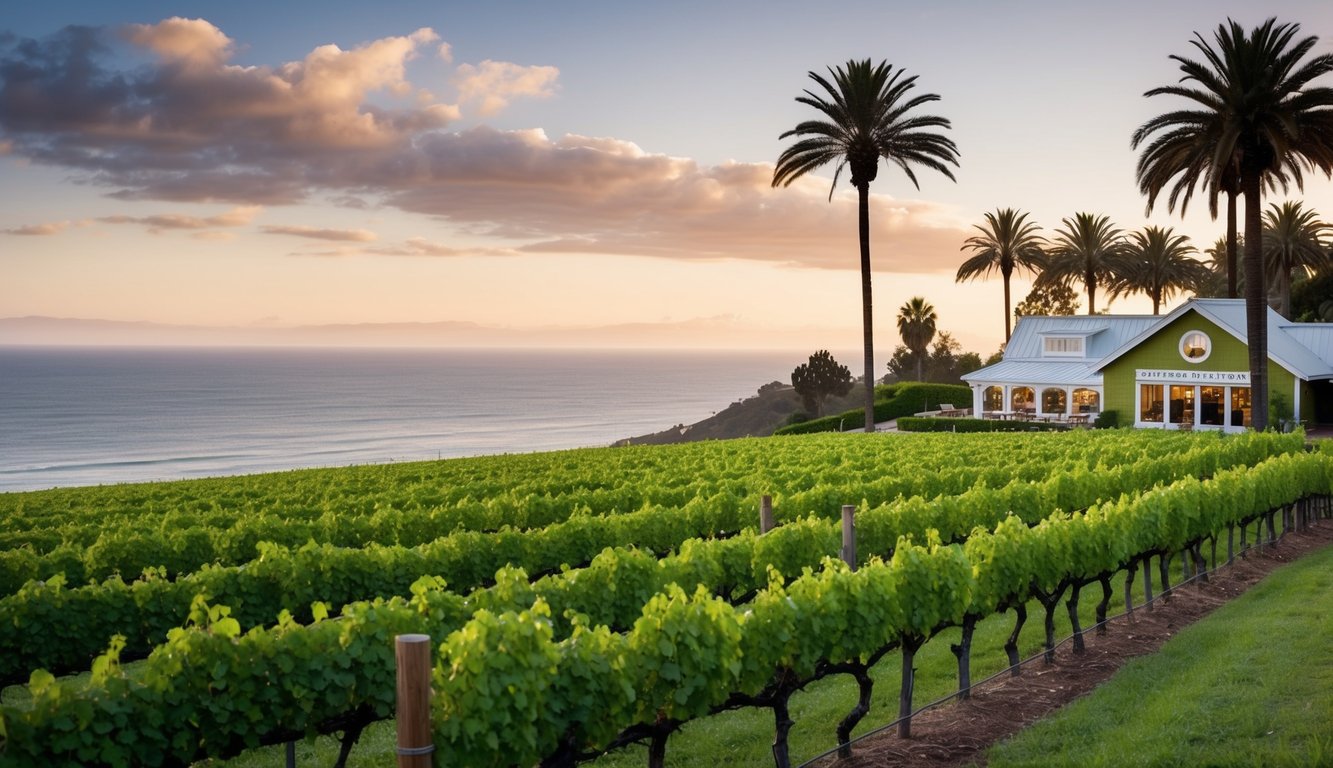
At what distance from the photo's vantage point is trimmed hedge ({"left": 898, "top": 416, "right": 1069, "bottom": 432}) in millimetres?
51812

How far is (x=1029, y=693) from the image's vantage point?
11.6 meters

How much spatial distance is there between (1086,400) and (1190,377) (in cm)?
759

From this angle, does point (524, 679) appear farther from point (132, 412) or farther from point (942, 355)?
point (132, 412)

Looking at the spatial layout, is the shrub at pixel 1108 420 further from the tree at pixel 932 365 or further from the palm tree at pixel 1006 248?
the tree at pixel 932 365

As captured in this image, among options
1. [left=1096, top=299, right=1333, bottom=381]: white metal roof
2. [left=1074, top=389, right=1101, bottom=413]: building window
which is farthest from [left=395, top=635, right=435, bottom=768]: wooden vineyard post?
[left=1074, top=389, right=1101, bottom=413]: building window

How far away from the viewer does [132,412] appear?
500 ft

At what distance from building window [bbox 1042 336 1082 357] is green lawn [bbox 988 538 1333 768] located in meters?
47.6

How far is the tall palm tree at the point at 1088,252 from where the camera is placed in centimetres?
7231

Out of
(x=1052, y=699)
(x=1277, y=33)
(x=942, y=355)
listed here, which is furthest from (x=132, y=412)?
(x=1052, y=699)

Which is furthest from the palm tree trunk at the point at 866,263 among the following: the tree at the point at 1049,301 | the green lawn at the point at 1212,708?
the tree at the point at 1049,301

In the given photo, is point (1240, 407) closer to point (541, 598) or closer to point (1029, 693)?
point (1029, 693)

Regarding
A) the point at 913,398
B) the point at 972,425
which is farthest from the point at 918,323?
the point at 972,425

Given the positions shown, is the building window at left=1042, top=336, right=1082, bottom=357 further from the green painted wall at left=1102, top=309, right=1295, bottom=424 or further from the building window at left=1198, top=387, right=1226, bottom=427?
the building window at left=1198, top=387, right=1226, bottom=427

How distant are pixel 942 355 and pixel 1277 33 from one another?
76.8 metres
